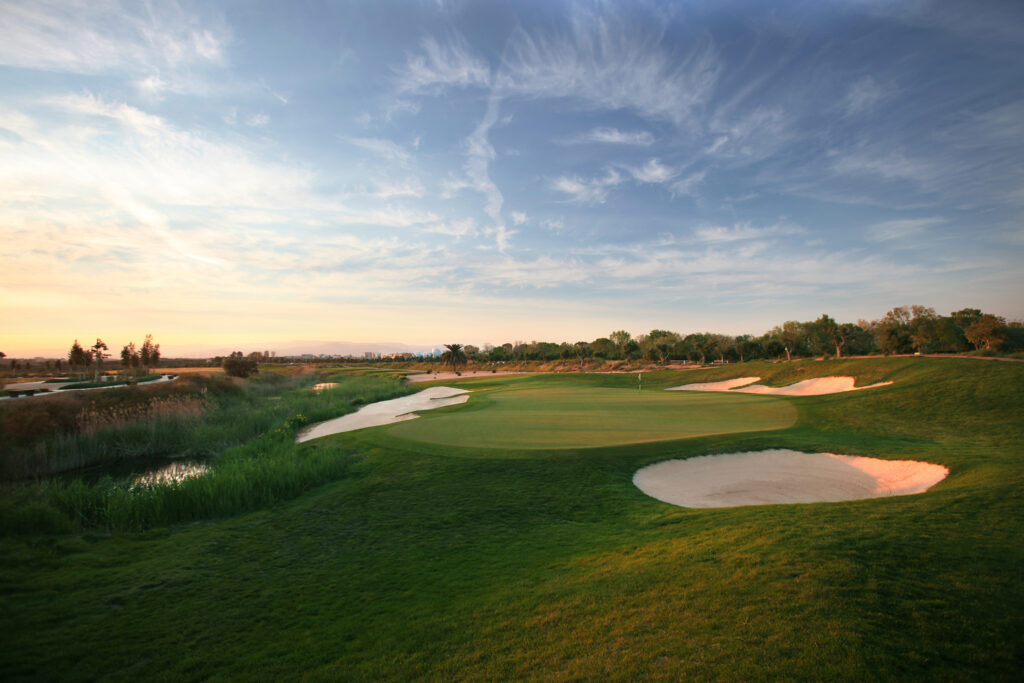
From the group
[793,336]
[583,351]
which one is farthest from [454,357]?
[793,336]

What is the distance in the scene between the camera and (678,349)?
3142 inches

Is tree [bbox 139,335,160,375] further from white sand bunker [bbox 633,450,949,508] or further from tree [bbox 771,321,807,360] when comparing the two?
tree [bbox 771,321,807,360]

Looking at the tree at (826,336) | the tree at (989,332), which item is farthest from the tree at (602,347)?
the tree at (989,332)

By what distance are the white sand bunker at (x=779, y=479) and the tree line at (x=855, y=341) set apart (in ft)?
141

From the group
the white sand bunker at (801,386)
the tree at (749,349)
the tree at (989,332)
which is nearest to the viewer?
the white sand bunker at (801,386)

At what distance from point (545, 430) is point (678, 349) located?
7276 centimetres

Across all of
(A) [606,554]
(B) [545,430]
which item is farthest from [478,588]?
(B) [545,430]

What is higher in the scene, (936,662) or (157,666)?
(936,662)

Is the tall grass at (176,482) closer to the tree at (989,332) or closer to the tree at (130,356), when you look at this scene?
the tree at (130,356)

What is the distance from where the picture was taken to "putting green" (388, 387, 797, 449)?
481 inches

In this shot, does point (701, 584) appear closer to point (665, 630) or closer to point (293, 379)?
point (665, 630)

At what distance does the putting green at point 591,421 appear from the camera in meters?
12.2

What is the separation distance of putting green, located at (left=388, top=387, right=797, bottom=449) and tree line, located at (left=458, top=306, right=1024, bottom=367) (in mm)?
36426

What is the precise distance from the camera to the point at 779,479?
9062mm
